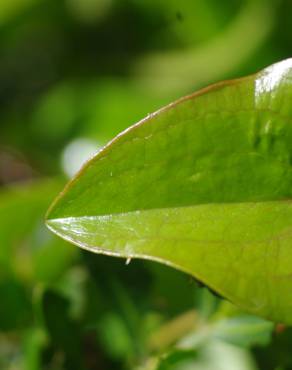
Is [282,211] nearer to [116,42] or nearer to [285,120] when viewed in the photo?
[285,120]

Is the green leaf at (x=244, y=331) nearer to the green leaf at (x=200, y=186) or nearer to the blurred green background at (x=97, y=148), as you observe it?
the blurred green background at (x=97, y=148)

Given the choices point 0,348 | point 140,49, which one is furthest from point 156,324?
point 140,49

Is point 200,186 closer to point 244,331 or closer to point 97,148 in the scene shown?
point 244,331

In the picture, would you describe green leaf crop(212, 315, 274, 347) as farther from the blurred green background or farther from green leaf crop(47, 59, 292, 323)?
green leaf crop(47, 59, 292, 323)

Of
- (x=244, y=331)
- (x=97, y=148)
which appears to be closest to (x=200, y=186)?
(x=244, y=331)

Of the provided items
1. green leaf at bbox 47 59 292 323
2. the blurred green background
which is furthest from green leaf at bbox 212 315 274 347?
green leaf at bbox 47 59 292 323

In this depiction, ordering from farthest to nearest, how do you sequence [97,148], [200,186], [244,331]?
1. [97,148]
2. [244,331]
3. [200,186]

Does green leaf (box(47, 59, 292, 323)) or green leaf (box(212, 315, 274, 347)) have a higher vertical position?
green leaf (box(47, 59, 292, 323))
